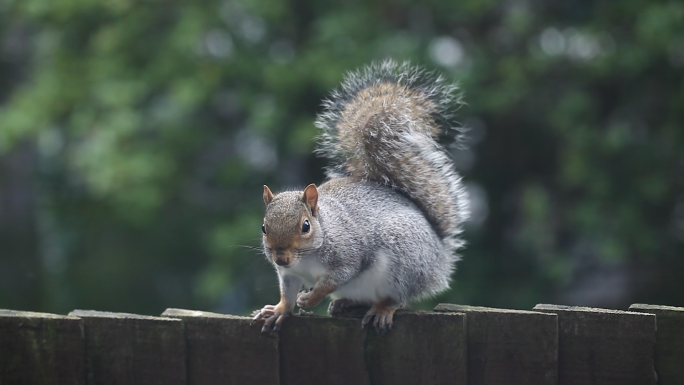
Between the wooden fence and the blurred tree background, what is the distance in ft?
7.77

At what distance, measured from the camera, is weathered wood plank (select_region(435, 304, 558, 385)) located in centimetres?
125

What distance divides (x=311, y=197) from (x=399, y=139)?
371 millimetres

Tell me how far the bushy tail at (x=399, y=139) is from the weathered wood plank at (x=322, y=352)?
0.66m

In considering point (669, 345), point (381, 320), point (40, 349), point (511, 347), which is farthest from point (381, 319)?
point (40, 349)

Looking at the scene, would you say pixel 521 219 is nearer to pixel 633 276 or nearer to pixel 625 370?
pixel 633 276

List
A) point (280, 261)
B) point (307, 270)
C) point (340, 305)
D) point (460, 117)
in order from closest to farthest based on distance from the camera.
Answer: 1. point (280, 261)
2. point (307, 270)
3. point (340, 305)
4. point (460, 117)

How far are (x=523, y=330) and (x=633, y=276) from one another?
3.67m

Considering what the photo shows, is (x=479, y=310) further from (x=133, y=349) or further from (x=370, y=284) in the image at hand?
(x=133, y=349)

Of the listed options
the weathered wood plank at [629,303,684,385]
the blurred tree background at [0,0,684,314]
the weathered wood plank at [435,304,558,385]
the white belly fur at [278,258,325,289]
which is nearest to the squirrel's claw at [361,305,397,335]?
the weathered wood plank at [435,304,558,385]

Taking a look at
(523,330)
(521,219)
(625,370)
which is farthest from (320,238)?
(521,219)

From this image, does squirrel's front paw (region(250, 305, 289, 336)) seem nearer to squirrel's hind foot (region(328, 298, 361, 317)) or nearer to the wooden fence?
the wooden fence

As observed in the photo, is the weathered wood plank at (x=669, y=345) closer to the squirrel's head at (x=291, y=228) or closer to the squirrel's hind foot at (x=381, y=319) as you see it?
the squirrel's hind foot at (x=381, y=319)

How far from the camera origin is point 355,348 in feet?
4.32

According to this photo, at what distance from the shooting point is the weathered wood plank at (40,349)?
1.31 metres
